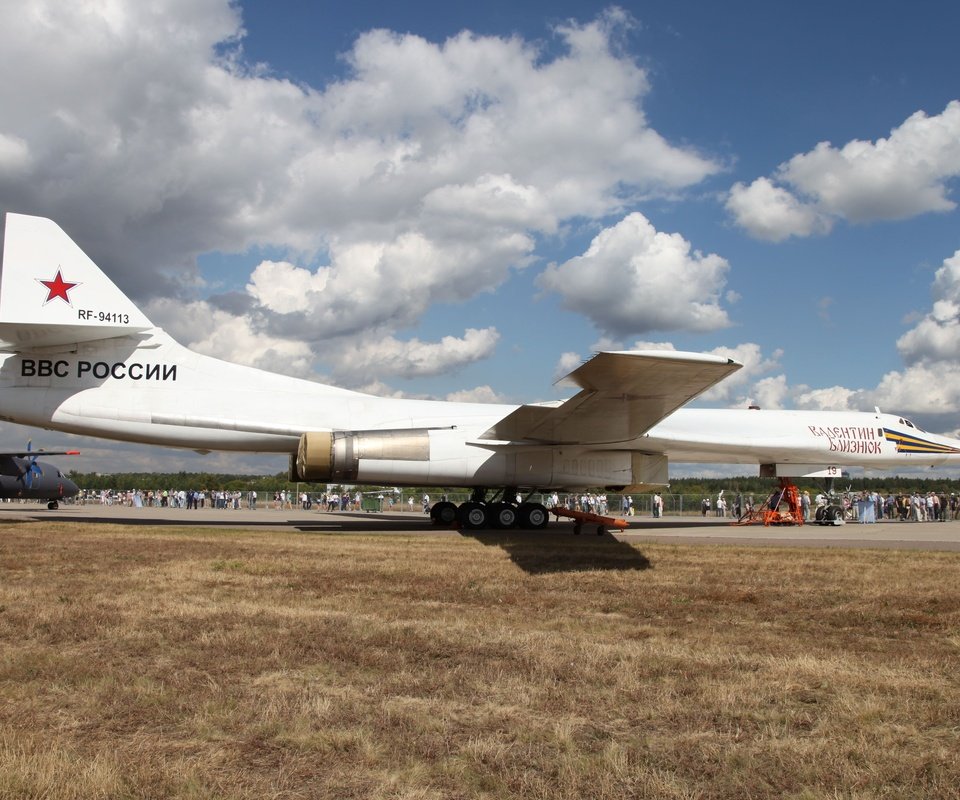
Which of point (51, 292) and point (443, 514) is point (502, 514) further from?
point (51, 292)

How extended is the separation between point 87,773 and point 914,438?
23.4 metres

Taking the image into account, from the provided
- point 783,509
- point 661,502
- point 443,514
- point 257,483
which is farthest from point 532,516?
point 257,483

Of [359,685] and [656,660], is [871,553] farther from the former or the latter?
[359,685]

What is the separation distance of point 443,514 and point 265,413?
17.1ft

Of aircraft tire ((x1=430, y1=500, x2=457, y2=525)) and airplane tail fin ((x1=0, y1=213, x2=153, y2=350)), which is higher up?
airplane tail fin ((x1=0, y1=213, x2=153, y2=350))

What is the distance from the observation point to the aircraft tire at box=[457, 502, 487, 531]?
18.4 m

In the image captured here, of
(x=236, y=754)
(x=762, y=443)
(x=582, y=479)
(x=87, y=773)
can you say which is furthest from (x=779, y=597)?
(x=762, y=443)

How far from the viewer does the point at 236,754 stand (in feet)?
11.0

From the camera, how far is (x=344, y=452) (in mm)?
16234

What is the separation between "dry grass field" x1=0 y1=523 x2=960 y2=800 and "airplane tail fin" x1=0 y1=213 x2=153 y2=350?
815 cm

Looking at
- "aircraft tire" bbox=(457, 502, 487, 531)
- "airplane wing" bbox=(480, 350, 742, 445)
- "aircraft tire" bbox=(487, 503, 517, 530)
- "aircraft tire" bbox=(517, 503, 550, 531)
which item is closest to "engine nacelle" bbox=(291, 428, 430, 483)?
"airplane wing" bbox=(480, 350, 742, 445)

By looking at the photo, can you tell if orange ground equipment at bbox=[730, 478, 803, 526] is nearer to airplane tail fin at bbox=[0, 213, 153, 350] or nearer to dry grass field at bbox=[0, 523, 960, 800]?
dry grass field at bbox=[0, 523, 960, 800]

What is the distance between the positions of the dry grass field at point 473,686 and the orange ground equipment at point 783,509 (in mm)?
13053

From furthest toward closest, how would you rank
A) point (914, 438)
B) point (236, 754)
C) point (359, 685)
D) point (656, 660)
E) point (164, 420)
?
point (914, 438)
point (164, 420)
point (656, 660)
point (359, 685)
point (236, 754)
